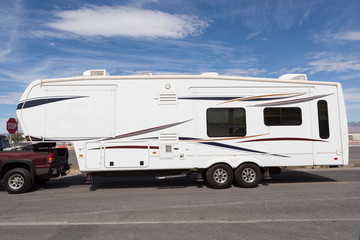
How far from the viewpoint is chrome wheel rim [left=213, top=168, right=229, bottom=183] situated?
7.79 meters

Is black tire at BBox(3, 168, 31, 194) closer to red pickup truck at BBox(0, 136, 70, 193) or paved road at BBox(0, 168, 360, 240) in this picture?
red pickup truck at BBox(0, 136, 70, 193)

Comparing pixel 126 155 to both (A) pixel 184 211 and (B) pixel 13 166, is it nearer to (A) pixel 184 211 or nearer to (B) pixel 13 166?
(A) pixel 184 211

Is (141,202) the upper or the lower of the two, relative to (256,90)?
lower

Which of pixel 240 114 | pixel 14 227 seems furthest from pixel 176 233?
pixel 240 114

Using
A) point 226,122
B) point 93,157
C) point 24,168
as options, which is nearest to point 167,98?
point 226,122

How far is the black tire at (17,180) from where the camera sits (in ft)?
24.8

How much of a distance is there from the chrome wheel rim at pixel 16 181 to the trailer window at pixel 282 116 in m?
7.85

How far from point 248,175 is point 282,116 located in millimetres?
2189

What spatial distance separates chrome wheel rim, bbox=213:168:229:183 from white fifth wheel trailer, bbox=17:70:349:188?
3 centimetres

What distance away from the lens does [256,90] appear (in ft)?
26.3

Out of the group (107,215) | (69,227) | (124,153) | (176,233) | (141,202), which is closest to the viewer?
(176,233)

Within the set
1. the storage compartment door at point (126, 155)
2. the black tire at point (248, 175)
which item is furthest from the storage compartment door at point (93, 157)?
the black tire at point (248, 175)

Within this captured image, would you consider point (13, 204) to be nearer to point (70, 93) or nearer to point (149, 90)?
point (70, 93)

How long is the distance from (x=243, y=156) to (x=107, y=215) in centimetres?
441
